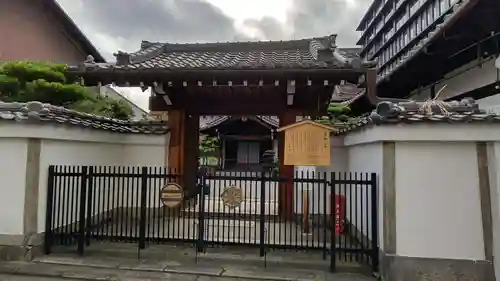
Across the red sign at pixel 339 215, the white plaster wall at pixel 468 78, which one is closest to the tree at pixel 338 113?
the white plaster wall at pixel 468 78

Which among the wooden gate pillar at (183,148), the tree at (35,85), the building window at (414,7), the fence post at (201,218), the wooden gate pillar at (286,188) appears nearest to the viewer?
the fence post at (201,218)

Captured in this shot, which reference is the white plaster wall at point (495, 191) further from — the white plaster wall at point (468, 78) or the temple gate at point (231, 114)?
the white plaster wall at point (468, 78)

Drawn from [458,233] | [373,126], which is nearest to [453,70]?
[373,126]

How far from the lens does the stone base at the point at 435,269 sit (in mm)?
4820

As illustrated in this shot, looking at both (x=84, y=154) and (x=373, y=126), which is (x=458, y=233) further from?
(x=84, y=154)

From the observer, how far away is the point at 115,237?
625 cm

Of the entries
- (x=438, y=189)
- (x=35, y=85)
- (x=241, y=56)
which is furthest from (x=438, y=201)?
(x=35, y=85)

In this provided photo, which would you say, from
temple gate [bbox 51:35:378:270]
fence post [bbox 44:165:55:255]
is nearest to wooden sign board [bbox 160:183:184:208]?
temple gate [bbox 51:35:378:270]

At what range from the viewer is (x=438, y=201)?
4.96 metres

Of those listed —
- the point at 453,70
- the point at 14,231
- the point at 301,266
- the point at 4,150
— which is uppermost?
the point at 453,70

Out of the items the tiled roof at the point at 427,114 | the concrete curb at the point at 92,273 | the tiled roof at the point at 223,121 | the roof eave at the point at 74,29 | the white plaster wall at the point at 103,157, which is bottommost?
the concrete curb at the point at 92,273

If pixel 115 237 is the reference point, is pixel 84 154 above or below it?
above

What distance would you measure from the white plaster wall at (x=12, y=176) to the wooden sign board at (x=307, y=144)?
4.42m

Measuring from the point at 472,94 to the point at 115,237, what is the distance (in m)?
7.65
